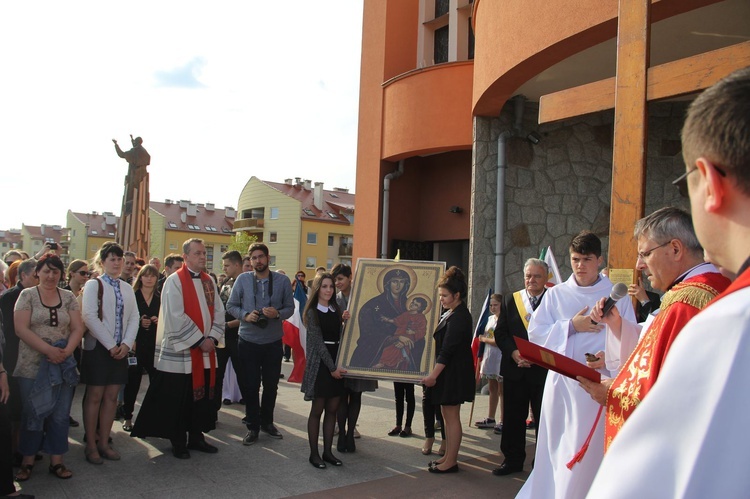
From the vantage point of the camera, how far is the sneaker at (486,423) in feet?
25.3

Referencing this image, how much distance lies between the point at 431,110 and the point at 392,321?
612 cm

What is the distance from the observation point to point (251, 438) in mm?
6625

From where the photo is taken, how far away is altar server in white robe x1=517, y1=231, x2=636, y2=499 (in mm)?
4137

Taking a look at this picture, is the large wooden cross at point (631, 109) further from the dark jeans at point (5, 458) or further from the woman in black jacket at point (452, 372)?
the dark jeans at point (5, 458)

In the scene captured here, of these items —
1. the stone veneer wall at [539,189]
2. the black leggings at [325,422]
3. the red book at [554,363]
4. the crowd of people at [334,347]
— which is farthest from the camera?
the stone veneer wall at [539,189]

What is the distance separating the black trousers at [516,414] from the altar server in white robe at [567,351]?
1.40 m

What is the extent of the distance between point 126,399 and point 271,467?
7.77ft

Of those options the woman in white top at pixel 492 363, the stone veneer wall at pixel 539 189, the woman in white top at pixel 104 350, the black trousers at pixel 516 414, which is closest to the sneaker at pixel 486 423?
the woman in white top at pixel 492 363

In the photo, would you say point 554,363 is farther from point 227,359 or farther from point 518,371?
point 227,359

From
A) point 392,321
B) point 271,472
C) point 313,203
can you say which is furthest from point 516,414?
point 313,203

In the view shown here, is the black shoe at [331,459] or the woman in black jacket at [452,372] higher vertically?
the woman in black jacket at [452,372]

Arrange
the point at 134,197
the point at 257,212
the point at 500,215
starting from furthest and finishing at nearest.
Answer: the point at 257,212 → the point at 134,197 → the point at 500,215

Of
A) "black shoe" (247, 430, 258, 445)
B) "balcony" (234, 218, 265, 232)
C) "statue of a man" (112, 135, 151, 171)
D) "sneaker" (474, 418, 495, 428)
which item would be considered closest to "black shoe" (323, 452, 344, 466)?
"black shoe" (247, 430, 258, 445)

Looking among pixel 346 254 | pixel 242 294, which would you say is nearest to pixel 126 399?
pixel 242 294
